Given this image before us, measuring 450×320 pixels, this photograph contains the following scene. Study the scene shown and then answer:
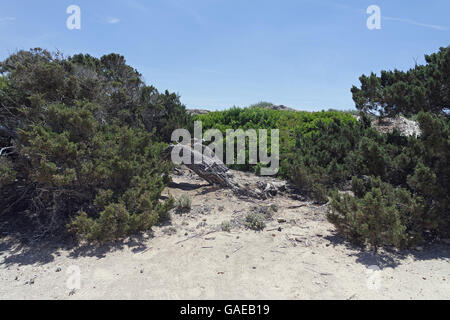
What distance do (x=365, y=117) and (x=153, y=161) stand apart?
588 centimetres

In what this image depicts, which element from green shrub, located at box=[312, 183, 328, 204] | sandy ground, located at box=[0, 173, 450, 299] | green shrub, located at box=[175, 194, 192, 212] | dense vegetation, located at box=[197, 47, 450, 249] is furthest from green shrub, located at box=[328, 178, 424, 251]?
green shrub, located at box=[175, 194, 192, 212]

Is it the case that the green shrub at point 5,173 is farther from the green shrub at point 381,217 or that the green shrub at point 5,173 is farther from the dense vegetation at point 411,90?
the dense vegetation at point 411,90

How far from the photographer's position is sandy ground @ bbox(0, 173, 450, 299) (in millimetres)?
3826

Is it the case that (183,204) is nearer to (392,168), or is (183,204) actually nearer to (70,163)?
(70,163)

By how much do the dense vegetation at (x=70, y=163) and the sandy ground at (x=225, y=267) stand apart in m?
0.53

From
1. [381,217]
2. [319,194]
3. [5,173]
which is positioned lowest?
[319,194]

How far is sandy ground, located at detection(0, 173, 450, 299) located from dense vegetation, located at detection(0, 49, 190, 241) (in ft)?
1.75

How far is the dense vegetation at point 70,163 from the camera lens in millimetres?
5137

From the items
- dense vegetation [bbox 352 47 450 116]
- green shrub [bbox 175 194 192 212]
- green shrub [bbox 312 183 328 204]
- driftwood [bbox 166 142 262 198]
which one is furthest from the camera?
driftwood [bbox 166 142 262 198]

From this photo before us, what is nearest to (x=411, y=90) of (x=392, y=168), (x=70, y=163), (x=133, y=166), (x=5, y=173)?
(x=392, y=168)

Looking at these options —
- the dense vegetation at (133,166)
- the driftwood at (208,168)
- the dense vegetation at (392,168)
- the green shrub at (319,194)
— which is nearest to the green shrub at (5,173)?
the dense vegetation at (133,166)

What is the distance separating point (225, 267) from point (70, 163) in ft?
10.9

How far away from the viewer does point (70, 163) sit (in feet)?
18.0

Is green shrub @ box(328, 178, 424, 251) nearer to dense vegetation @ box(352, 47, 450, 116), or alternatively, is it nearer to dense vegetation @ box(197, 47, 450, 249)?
dense vegetation @ box(197, 47, 450, 249)
